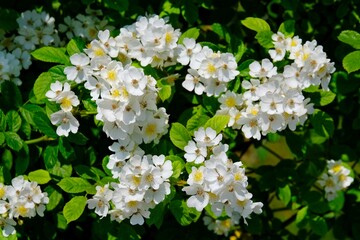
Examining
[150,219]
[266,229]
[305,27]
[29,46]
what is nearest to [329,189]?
[266,229]

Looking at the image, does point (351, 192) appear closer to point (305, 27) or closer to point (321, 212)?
point (321, 212)

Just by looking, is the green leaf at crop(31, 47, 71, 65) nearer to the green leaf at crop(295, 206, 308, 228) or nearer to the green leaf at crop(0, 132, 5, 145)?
the green leaf at crop(0, 132, 5, 145)

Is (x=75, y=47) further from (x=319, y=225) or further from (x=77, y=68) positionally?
(x=319, y=225)

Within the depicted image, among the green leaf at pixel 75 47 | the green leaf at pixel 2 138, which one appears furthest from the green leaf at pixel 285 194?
the green leaf at pixel 2 138

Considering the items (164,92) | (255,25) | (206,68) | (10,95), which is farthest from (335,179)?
(10,95)

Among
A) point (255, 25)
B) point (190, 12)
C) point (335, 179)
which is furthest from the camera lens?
point (335, 179)

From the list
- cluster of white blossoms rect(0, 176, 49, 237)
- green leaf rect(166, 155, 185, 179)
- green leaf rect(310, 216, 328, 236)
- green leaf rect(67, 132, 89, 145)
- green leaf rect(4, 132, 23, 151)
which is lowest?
green leaf rect(310, 216, 328, 236)

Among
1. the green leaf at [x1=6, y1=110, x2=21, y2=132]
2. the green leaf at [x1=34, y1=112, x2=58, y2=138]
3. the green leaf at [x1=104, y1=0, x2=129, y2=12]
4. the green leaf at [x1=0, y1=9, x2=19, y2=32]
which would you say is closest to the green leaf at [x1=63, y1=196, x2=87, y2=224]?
the green leaf at [x1=34, y1=112, x2=58, y2=138]
